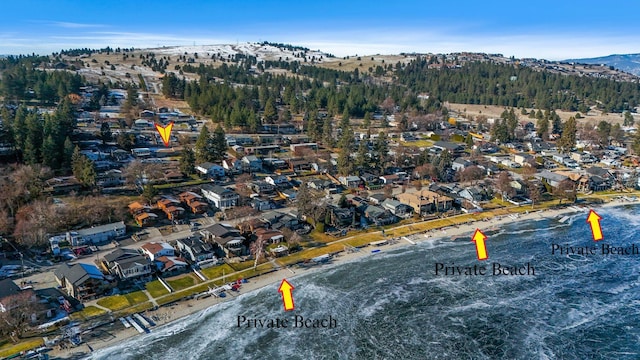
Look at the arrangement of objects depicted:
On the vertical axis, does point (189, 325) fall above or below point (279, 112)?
below

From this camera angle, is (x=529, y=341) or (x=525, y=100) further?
(x=525, y=100)

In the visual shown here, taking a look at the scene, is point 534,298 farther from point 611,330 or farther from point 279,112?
point 279,112

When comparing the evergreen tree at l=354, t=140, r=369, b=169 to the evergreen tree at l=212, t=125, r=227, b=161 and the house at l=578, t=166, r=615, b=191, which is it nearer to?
the evergreen tree at l=212, t=125, r=227, b=161

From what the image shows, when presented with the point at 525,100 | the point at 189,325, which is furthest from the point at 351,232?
the point at 525,100

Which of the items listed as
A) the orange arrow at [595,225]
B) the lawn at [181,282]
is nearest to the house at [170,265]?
the lawn at [181,282]

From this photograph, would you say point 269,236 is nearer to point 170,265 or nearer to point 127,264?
point 170,265

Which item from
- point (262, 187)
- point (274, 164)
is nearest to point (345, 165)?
point (274, 164)

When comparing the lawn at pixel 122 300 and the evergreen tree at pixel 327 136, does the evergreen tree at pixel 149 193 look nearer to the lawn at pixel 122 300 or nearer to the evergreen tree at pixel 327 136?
the lawn at pixel 122 300

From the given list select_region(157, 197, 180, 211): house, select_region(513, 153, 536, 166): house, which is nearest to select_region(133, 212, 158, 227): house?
select_region(157, 197, 180, 211): house
